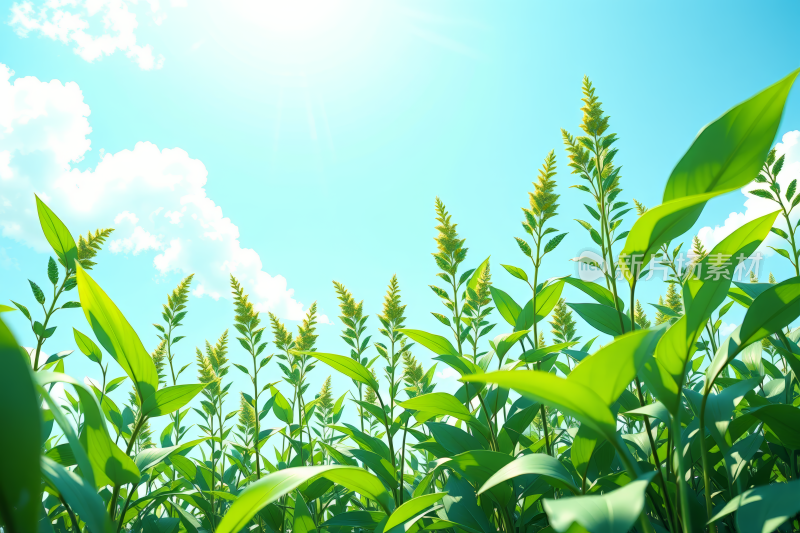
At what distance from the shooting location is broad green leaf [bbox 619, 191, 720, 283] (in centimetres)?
94

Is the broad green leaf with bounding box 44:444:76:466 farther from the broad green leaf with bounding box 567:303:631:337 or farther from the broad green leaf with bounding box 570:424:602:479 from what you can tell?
the broad green leaf with bounding box 567:303:631:337

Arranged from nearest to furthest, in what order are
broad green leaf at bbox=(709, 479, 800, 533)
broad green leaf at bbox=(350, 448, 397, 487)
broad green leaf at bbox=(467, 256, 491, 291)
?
broad green leaf at bbox=(709, 479, 800, 533) → broad green leaf at bbox=(350, 448, 397, 487) → broad green leaf at bbox=(467, 256, 491, 291)

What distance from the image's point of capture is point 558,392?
782 millimetres

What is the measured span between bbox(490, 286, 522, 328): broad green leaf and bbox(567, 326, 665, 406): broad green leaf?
1128 mm

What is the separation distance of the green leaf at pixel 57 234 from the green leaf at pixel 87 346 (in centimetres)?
35

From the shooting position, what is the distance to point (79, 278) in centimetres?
111

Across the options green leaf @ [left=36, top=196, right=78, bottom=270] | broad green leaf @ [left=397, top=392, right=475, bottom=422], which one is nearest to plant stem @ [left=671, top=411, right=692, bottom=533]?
broad green leaf @ [left=397, top=392, right=475, bottom=422]

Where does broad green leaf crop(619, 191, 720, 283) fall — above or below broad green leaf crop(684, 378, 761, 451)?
above

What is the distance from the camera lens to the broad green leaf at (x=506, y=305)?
202 centimetres

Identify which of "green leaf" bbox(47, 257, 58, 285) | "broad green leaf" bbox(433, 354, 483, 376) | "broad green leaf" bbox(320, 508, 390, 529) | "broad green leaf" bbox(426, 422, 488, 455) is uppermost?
"green leaf" bbox(47, 257, 58, 285)

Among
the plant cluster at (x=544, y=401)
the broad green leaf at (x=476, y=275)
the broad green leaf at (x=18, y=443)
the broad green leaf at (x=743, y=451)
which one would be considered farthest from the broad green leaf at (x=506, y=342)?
the broad green leaf at (x=18, y=443)

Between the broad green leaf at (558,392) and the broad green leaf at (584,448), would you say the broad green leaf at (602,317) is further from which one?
the broad green leaf at (558,392)

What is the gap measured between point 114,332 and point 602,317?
5.14 feet

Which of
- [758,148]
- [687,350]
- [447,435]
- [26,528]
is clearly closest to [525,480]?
[447,435]
